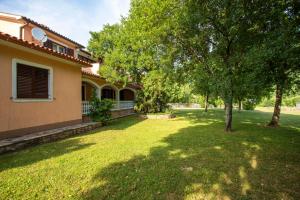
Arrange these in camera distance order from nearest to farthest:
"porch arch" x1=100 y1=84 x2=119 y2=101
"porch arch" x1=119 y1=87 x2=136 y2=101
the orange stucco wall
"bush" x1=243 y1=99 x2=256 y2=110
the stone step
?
1. the stone step
2. the orange stucco wall
3. "porch arch" x1=100 y1=84 x2=119 y2=101
4. "porch arch" x1=119 y1=87 x2=136 y2=101
5. "bush" x1=243 y1=99 x2=256 y2=110

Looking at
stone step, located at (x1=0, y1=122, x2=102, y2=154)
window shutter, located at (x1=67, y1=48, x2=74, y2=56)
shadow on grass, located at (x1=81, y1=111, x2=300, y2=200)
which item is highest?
window shutter, located at (x1=67, y1=48, x2=74, y2=56)

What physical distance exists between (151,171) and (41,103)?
20.7 feet

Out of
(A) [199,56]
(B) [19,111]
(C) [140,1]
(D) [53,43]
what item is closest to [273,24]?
(A) [199,56]

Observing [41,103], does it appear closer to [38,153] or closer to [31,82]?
[31,82]

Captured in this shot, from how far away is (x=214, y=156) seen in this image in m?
6.25

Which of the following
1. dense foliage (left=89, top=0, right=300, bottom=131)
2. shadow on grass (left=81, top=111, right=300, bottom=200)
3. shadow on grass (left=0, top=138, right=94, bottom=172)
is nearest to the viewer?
shadow on grass (left=81, top=111, right=300, bottom=200)

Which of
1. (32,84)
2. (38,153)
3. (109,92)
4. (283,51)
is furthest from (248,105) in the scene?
(38,153)

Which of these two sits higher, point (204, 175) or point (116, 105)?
point (116, 105)

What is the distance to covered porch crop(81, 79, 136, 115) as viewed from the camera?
1382 cm

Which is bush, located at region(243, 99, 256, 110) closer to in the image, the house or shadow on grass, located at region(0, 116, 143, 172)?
the house

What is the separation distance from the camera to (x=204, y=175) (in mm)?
4773

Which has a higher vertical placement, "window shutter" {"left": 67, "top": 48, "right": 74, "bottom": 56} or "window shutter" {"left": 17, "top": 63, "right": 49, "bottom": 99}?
"window shutter" {"left": 67, "top": 48, "right": 74, "bottom": 56}

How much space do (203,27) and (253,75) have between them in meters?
4.63

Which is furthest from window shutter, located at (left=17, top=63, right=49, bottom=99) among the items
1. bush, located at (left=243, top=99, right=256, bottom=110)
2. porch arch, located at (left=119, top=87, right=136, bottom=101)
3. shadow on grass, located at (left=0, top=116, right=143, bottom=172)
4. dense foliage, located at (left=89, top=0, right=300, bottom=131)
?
bush, located at (left=243, top=99, right=256, bottom=110)
